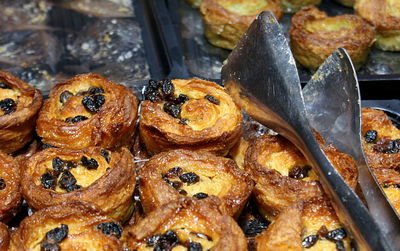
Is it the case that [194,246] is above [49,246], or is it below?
above

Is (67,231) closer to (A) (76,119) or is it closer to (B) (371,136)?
(A) (76,119)

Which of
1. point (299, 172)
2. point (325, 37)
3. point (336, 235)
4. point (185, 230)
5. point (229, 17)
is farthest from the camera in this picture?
point (229, 17)

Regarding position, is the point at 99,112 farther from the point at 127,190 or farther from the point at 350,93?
the point at 350,93

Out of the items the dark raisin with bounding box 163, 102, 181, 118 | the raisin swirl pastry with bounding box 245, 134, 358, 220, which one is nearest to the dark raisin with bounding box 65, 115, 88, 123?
the dark raisin with bounding box 163, 102, 181, 118

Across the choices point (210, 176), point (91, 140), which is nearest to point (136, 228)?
point (210, 176)

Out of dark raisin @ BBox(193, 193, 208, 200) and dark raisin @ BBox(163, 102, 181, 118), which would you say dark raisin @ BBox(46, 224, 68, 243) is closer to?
dark raisin @ BBox(193, 193, 208, 200)

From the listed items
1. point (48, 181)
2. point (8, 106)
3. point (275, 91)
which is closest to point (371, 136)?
point (275, 91)
